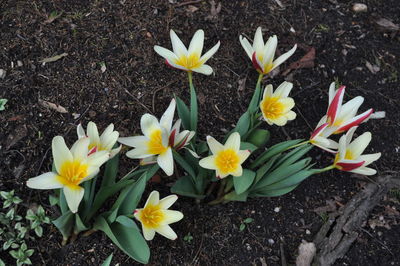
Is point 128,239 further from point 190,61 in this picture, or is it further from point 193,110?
point 190,61

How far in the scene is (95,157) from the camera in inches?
63.9

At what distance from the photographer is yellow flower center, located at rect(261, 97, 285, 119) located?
1840mm

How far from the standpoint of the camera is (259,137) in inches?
79.6

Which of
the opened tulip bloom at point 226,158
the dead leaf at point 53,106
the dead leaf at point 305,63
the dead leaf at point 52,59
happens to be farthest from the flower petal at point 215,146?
the dead leaf at point 52,59

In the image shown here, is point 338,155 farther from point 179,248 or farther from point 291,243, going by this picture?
point 179,248

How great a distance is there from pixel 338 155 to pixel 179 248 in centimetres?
82

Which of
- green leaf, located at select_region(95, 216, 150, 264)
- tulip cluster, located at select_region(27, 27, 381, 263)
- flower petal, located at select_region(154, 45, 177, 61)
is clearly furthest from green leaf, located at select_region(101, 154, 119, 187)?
flower petal, located at select_region(154, 45, 177, 61)

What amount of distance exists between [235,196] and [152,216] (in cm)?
46

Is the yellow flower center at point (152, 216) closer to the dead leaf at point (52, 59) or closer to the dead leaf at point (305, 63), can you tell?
the dead leaf at point (52, 59)

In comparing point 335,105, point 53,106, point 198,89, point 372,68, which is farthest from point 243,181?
point 372,68

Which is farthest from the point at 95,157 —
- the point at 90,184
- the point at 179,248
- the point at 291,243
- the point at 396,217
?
the point at 396,217

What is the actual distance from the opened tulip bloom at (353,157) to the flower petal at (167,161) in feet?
2.12

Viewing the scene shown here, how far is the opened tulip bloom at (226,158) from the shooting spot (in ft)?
5.74

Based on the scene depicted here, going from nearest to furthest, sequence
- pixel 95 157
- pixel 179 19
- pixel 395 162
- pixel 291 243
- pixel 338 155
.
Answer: pixel 95 157, pixel 338 155, pixel 291 243, pixel 395 162, pixel 179 19
